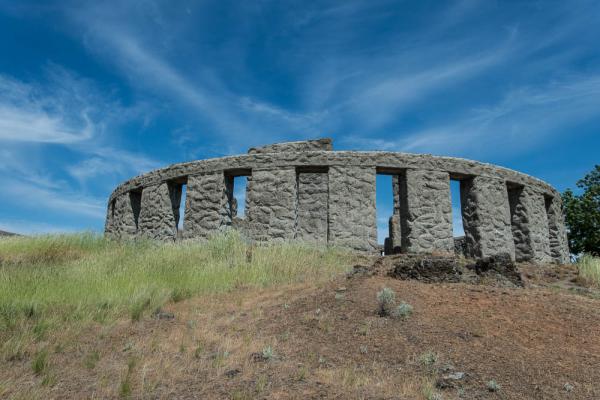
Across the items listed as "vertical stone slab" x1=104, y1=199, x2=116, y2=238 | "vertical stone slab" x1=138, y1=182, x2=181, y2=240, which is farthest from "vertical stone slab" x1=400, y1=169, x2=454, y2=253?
"vertical stone slab" x1=104, y1=199, x2=116, y2=238

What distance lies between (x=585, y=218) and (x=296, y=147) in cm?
1434

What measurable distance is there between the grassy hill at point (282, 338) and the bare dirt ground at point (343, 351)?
0.02m

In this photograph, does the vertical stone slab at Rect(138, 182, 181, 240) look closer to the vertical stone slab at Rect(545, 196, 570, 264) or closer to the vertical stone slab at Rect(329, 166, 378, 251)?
the vertical stone slab at Rect(329, 166, 378, 251)

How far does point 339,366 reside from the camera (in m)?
4.14

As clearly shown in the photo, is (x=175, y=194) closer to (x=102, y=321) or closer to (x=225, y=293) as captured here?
(x=225, y=293)

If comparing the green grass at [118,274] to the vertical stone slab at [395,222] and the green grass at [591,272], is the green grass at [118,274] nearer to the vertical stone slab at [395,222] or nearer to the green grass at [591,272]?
the green grass at [591,272]

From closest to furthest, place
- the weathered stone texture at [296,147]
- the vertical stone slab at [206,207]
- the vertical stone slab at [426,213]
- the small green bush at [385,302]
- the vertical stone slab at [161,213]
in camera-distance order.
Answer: the small green bush at [385,302]
the vertical stone slab at [426,213]
the vertical stone slab at [206,207]
the vertical stone slab at [161,213]
the weathered stone texture at [296,147]

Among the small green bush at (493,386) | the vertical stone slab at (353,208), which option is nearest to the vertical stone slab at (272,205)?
the vertical stone slab at (353,208)

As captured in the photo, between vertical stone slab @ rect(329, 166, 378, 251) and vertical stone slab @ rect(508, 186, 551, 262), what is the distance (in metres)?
4.73

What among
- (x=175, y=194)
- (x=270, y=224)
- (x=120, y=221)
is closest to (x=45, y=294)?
(x=270, y=224)

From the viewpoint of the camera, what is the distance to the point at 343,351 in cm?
449

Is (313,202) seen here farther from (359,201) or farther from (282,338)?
(282,338)

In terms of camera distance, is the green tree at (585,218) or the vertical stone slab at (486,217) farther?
the green tree at (585,218)

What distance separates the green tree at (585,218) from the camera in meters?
20.1
